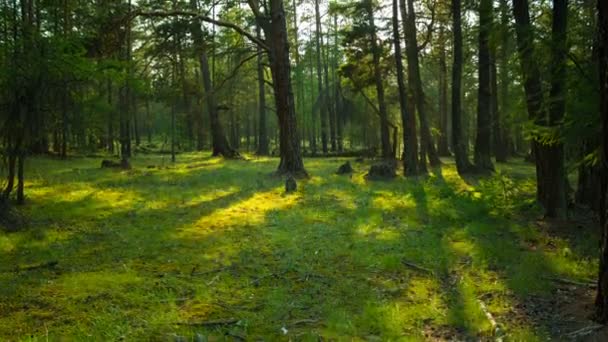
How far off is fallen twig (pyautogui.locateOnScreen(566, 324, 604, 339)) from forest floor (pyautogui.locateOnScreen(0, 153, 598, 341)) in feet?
0.34

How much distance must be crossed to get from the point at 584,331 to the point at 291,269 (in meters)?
3.47

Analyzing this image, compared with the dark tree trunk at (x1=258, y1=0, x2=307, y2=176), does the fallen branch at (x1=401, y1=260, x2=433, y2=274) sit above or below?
below

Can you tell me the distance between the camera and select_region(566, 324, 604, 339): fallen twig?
169 inches

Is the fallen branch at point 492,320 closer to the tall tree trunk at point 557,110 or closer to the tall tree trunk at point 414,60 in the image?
the tall tree trunk at point 557,110

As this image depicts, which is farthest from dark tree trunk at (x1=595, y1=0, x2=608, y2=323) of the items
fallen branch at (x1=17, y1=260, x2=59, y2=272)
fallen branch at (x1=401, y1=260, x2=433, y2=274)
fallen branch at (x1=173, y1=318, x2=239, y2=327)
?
fallen branch at (x1=17, y1=260, x2=59, y2=272)

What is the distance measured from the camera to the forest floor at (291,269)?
15.1ft

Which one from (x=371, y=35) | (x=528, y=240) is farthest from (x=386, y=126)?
(x=528, y=240)

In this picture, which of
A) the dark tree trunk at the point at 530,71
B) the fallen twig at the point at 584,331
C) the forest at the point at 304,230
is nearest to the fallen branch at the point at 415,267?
the forest at the point at 304,230

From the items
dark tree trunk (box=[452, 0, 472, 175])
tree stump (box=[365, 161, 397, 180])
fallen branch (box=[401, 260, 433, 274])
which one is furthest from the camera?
dark tree trunk (box=[452, 0, 472, 175])

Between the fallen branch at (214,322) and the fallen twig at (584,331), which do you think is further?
the fallen branch at (214,322)

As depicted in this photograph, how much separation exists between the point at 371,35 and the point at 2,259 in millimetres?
18697

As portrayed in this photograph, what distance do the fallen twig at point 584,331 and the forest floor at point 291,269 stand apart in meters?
0.10

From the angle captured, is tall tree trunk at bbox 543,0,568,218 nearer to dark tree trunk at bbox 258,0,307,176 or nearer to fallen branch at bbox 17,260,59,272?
fallen branch at bbox 17,260,59,272

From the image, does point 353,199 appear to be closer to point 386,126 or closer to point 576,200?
point 576,200
